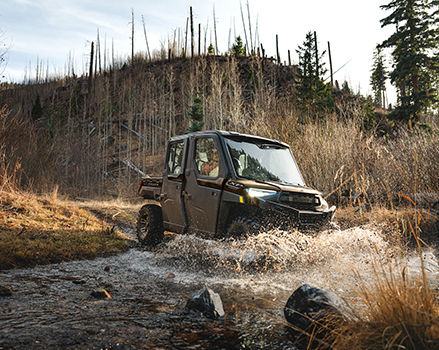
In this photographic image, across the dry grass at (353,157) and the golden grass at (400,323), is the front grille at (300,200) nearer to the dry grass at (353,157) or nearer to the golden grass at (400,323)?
the golden grass at (400,323)

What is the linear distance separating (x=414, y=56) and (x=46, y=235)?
1029 inches

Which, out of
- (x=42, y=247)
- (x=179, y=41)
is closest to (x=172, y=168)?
(x=42, y=247)

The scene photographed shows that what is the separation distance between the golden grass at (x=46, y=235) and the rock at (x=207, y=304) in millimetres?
3274

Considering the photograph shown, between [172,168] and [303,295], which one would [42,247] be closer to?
[172,168]

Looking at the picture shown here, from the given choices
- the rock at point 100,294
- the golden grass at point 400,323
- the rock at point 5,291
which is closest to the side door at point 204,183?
the rock at point 100,294

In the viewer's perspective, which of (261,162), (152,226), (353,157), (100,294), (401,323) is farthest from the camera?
(353,157)

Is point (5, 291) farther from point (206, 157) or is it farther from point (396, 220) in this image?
point (396, 220)

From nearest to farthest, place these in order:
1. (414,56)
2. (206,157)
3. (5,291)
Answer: (5,291) < (206,157) < (414,56)

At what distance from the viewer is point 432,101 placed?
76.2 feet

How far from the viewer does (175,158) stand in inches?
254

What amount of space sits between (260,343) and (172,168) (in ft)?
13.8

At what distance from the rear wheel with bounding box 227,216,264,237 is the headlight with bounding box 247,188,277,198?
1.12 feet

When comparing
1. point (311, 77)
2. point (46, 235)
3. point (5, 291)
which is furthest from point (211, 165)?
point (311, 77)

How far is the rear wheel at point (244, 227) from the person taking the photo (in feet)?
14.9
